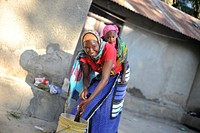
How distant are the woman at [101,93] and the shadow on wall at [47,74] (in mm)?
960

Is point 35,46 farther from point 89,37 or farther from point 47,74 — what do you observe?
point 89,37

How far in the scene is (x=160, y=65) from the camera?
8.16 metres

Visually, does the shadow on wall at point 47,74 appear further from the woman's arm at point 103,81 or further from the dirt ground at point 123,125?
the woman's arm at point 103,81

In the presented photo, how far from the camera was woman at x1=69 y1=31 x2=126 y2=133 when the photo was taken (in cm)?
316

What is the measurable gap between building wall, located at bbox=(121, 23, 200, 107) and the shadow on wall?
3247mm

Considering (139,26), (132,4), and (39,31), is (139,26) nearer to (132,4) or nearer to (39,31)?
(132,4)

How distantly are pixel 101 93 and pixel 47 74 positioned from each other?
128 centimetres

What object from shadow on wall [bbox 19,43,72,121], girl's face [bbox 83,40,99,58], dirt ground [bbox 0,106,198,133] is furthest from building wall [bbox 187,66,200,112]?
girl's face [bbox 83,40,99,58]

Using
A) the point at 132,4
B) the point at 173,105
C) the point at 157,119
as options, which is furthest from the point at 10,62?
the point at 173,105

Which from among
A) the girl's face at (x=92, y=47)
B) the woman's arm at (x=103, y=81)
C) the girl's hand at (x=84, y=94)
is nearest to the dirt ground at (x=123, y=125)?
the girl's hand at (x=84, y=94)

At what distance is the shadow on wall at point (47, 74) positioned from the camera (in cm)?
429

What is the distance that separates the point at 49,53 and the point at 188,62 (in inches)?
208

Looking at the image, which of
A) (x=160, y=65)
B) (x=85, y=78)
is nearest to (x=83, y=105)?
(x=85, y=78)

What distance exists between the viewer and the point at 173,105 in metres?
8.58
